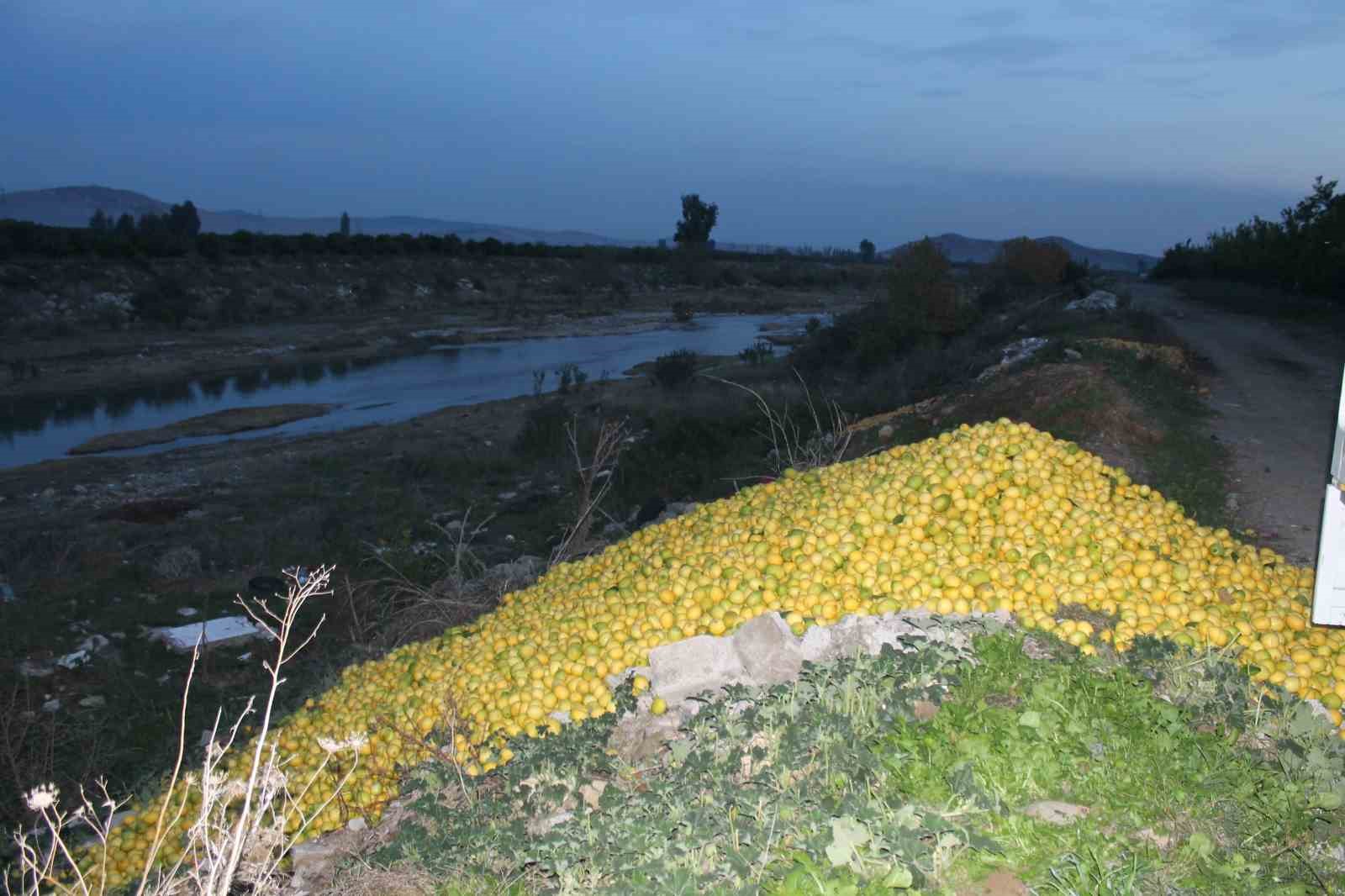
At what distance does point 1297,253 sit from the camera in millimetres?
23594

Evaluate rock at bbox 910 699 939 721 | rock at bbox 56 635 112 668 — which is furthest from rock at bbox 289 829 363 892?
rock at bbox 56 635 112 668

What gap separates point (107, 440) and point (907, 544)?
19439mm

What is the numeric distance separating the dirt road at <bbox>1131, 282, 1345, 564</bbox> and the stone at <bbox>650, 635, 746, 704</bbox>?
2.91m

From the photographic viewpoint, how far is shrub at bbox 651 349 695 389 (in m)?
22.3

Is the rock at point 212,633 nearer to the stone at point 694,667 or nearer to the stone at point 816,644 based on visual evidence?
the stone at point 694,667

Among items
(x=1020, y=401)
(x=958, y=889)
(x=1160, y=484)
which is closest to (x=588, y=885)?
(x=958, y=889)

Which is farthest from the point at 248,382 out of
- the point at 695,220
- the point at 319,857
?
the point at 695,220

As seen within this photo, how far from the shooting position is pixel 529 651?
4219 millimetres

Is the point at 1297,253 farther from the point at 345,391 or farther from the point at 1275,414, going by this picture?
the point at 345,391

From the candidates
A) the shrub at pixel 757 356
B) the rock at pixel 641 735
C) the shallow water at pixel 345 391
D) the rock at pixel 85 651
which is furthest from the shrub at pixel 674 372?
the rock at pixel 641 735

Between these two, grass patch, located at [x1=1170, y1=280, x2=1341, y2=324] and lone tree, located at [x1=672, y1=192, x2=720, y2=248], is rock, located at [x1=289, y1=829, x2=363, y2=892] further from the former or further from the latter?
lone tree, located at [x1=672, y1=192, x2=720, y2=248]

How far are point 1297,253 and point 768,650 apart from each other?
1004 inches

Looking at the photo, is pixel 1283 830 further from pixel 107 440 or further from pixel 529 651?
pixel 107 440

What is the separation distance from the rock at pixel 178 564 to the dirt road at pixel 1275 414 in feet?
30.8
